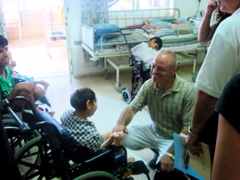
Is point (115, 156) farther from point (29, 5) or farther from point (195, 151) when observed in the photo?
point (29, 5)

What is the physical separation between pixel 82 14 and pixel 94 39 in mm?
834

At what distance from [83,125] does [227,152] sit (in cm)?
108

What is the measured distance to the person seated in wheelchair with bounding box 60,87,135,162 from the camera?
1.53 m

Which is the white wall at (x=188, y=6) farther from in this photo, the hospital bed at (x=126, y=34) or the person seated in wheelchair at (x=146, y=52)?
the person seated in wheelchair at (x=146, y=52)

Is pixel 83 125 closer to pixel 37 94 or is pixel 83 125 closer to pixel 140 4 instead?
pixel 37 94

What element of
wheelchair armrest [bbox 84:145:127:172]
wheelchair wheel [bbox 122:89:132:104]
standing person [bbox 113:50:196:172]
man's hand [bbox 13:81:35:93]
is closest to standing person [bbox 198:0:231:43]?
standing person [bbox 113:50:196:172]

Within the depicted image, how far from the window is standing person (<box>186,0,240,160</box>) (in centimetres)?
359

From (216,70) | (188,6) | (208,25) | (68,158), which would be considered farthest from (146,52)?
(216,70)

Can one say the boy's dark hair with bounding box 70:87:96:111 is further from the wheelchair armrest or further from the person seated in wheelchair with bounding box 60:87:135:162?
the wheelchair armrest

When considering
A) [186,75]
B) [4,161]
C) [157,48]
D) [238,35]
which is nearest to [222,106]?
[238,35]

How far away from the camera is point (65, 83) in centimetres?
425

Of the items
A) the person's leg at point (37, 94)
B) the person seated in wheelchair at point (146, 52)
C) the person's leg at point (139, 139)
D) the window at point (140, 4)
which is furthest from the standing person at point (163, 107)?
the window at point (140, 4)

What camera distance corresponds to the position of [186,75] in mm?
4637

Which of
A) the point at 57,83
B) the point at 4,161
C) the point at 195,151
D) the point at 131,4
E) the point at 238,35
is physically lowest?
the point at 57,83
